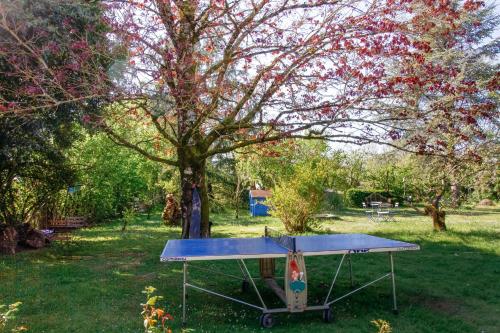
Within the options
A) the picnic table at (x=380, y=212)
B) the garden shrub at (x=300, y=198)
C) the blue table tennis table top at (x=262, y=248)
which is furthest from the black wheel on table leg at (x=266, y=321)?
the picnic table at (x=380, y=212)

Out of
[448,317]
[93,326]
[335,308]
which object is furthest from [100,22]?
[448,317]

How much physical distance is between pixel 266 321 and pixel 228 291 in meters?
2.07

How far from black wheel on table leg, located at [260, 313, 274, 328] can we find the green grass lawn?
0.25 feet

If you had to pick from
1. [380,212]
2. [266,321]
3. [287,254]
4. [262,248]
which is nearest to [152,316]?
[287,254]

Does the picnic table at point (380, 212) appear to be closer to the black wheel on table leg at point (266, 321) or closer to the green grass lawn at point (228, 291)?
the green grass lawn at point (228, 291)

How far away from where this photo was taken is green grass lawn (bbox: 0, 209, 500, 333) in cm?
583

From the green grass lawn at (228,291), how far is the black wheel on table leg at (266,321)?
8cm

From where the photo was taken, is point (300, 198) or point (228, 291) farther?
point (300, 198)

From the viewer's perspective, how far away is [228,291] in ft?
25.4

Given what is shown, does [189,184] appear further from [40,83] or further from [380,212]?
[380,212]

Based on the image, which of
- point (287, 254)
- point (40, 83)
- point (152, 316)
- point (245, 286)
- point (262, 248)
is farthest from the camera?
point (40, 83)

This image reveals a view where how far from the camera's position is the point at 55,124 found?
1064 cm

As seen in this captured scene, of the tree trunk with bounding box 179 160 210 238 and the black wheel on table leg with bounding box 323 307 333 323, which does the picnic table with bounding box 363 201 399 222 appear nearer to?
the tree trunk with bounding box 179 160 210 238

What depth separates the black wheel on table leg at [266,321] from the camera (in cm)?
574
